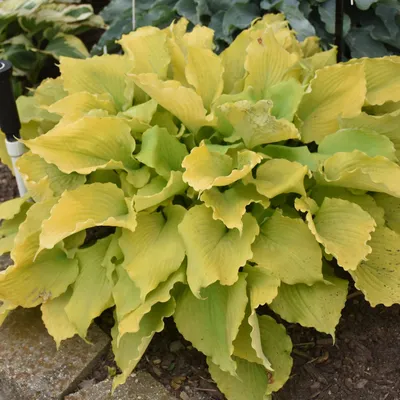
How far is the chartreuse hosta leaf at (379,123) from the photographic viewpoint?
188 centimetres

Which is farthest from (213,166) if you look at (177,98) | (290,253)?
(290,253)

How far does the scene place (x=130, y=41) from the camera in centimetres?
212

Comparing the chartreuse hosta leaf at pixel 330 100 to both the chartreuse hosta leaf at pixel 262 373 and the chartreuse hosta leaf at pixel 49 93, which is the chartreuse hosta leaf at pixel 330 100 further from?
the chartreuse hosta leaf at pixel 49 93

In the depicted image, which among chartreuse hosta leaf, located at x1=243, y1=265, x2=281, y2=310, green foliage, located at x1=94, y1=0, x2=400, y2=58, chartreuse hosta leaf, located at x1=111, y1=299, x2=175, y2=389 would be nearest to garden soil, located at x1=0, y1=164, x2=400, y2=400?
chartreuse hosta leaf, located at x1=111, y1=299, x2=175, y2=389

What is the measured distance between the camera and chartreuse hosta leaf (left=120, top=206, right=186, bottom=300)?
66.1 inches

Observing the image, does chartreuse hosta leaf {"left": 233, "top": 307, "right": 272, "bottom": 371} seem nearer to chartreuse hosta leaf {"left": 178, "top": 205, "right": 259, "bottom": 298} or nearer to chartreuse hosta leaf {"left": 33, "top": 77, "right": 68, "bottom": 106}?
chartreuse hosta leaf {"left": 178, "top": 205, "right": 259, "bottom": 298}

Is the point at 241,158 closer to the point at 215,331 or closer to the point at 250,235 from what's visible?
the point at 250,235

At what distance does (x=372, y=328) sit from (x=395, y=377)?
0.61 ft

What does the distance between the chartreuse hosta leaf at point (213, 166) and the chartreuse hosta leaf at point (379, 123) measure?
0.38 metres

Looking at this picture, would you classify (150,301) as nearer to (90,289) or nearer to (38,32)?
(90,289)

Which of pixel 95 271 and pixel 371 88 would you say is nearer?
pixel 95 271

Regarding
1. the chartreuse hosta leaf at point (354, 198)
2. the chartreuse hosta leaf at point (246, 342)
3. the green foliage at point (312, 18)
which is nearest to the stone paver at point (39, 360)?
the chartreuse hosta leaf at point (246, 342)

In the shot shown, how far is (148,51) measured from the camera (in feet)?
6.93

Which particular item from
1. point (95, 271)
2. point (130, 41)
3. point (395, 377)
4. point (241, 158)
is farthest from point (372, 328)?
point (130, 41)
